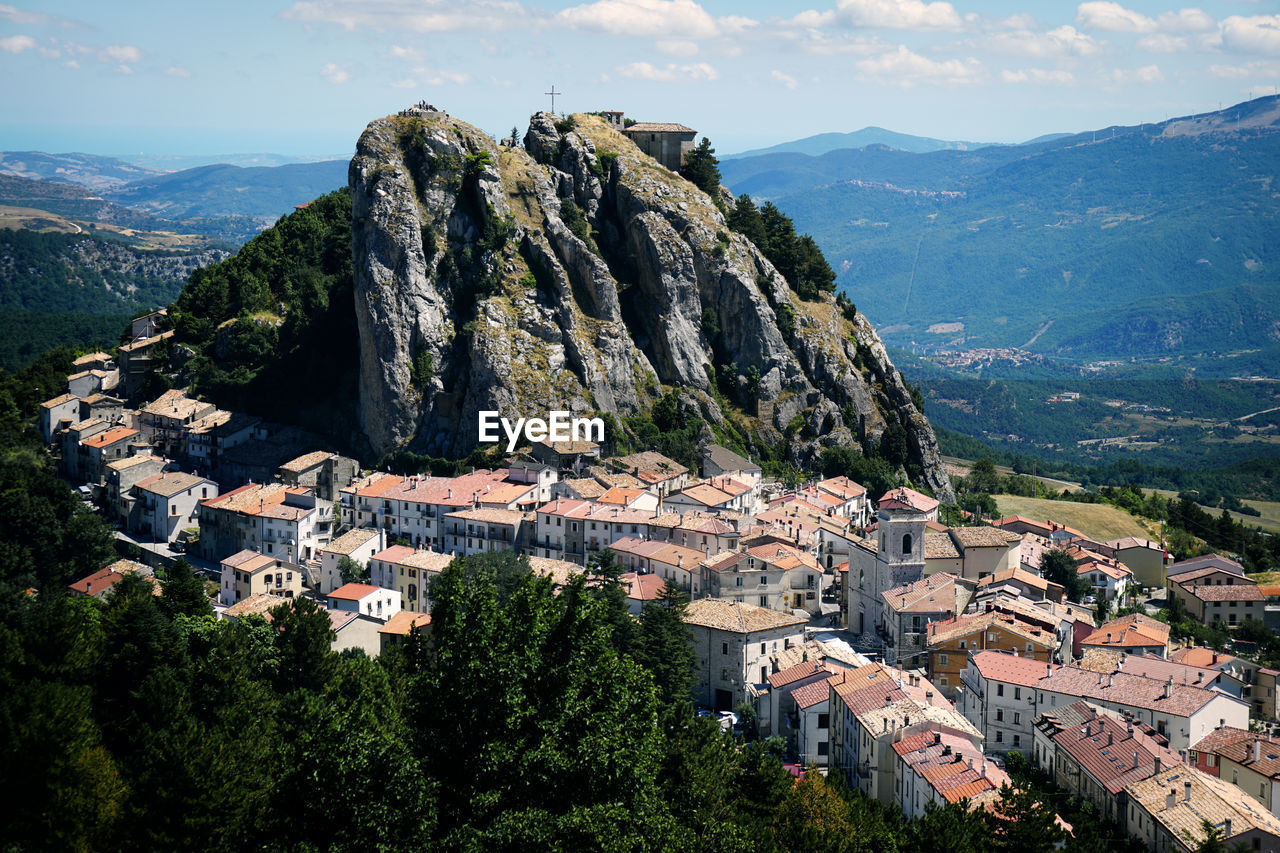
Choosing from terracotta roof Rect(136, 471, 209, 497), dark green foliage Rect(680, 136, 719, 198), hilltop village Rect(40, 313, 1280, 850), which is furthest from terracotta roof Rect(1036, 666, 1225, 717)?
dark green foliage Rect(680, 136, 719, 198)

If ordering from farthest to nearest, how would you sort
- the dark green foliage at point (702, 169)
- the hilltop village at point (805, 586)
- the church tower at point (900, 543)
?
the dark green foliage at point (702, 169) < the church tower at point (900, 543) < the hilltop village at point (805, 586)

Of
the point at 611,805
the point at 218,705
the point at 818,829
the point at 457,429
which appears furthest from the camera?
the point at 457,429

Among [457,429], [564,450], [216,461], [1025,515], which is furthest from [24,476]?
[1025,515]

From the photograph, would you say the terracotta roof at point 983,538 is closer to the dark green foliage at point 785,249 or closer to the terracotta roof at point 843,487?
the terracotta roof at point 843,487

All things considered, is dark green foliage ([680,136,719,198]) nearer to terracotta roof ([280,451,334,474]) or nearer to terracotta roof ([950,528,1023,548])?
A: terracotta roof ([280,451,334,474])

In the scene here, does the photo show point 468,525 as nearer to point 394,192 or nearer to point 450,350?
point 450,350

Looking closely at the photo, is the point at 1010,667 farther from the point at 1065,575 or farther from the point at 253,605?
the point at 253,605

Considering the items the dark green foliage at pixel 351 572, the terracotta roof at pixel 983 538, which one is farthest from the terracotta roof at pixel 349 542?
the terracotta roof at pixel 983 538
